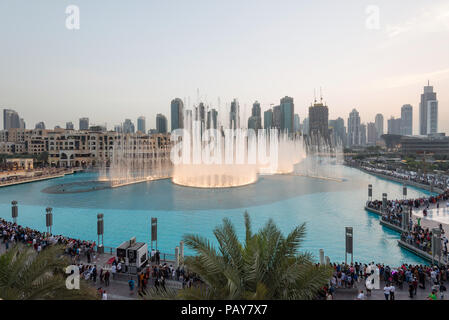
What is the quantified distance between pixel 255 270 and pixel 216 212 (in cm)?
2178

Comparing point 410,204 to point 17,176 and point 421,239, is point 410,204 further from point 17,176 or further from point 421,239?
point 17,176

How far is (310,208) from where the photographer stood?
29422 millimetres

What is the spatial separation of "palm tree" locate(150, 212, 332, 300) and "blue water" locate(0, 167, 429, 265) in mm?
9460

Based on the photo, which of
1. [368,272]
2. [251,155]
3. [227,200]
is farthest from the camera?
[251,155]

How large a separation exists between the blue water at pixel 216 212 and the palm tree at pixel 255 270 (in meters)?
9.46

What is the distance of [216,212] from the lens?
27.4 meters

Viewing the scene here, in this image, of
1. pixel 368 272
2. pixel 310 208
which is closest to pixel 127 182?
pixel 310 208

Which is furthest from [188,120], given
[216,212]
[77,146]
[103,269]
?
[77,146]

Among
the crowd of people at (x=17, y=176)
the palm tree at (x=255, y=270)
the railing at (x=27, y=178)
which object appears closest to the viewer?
the palm tree at (x=255, y=270)

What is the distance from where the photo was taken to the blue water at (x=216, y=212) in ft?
66.9

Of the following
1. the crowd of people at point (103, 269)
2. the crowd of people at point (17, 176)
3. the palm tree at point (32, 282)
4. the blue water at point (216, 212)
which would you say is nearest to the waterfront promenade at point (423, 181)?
the blue water at point (216, 212)

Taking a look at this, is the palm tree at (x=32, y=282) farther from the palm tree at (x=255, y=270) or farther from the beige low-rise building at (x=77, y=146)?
the beige low-rise building at (x=77, y=146)
